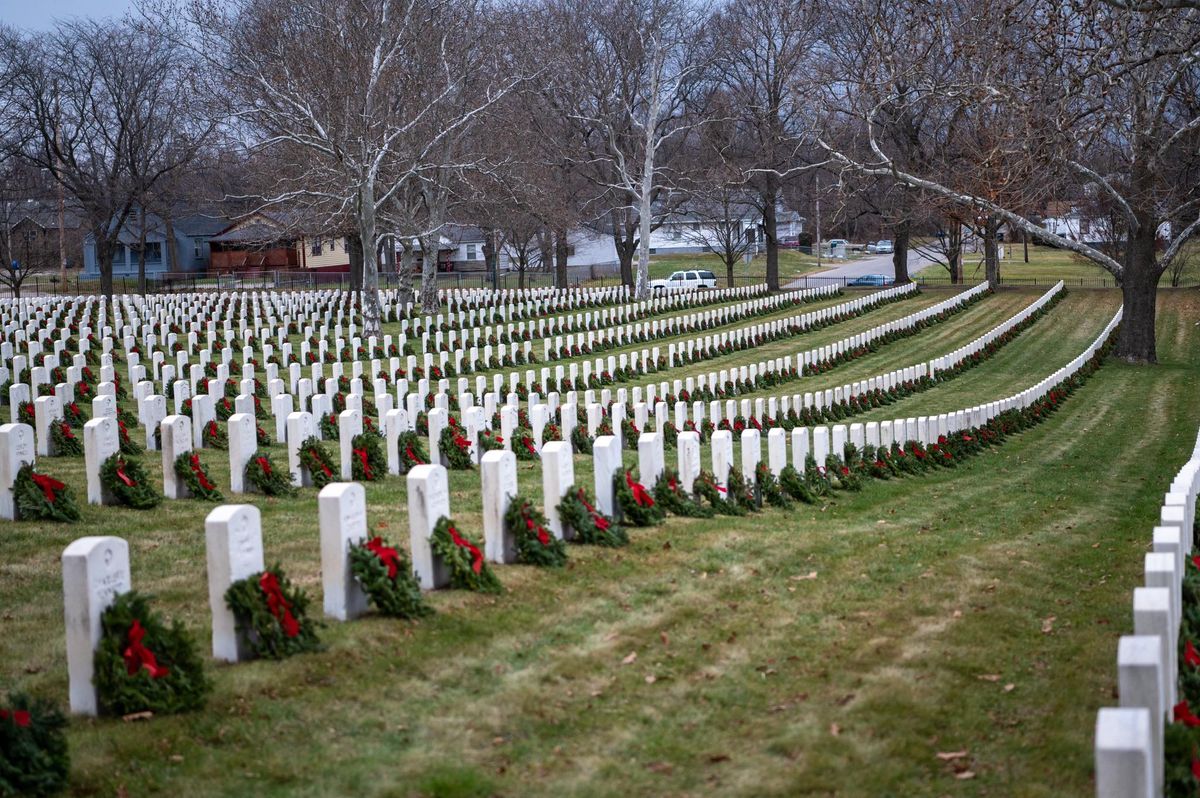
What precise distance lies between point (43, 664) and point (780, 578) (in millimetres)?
4466

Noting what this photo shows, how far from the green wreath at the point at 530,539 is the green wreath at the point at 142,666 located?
267cm

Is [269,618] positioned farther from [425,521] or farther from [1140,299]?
[1140,299]

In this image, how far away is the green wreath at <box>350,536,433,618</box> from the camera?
6.55 m

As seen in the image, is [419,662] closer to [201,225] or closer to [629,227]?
[629,227]

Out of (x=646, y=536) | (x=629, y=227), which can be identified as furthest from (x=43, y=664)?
(x=629, y=227)

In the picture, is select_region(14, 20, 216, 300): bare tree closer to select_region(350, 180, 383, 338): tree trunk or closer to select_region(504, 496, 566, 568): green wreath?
select_region(350, 180, 383, 338): tree trunk

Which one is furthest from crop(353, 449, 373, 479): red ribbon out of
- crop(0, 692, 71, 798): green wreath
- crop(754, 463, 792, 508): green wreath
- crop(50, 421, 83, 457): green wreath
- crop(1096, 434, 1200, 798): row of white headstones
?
crop(1096, 434, 1200, 798): row of white headstones

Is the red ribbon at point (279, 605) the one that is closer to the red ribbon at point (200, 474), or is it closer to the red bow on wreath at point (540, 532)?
the red bow on wreath at point (540, 532)

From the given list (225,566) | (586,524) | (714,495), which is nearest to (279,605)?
(225,566)

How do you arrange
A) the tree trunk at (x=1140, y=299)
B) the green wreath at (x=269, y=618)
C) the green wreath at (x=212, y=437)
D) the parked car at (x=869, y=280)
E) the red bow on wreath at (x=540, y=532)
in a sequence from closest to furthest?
the green wreath at (x=269, y=618), the red bow on wreath at (x=540, y=532), the green wreath at (x=212, y=437), the tree trunk at (x=1140, y=299), the parked car at (x=869, y=280)

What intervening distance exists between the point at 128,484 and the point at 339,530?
164 inches

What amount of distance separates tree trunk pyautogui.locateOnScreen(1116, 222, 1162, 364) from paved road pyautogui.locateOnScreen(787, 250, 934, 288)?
31.1 m

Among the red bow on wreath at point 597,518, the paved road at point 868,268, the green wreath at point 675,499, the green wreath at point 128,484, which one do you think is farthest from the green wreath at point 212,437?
the paved road at point 868,268

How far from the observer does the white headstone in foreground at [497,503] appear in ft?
25.7
